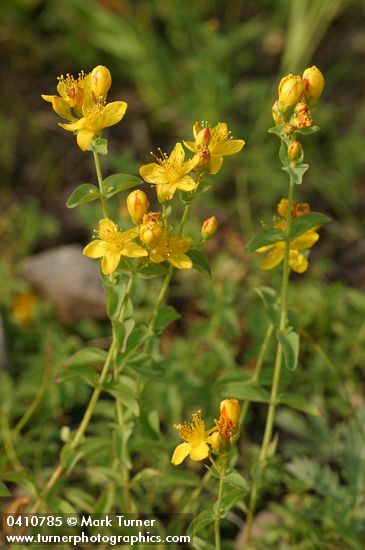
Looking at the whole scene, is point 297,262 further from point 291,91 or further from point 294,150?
point 291,91

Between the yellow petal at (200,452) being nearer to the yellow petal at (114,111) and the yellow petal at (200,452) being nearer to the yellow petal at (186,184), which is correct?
the yellow petal at (186,184)

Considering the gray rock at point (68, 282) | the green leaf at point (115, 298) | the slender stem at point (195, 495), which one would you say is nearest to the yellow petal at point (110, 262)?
the green leaf at point (115, 298)

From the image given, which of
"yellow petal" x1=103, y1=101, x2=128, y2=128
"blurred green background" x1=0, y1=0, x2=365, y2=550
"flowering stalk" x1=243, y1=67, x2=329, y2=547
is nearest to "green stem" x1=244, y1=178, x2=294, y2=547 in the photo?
"flowering stalk" x1=243, y1=67, x2=329, y2=547

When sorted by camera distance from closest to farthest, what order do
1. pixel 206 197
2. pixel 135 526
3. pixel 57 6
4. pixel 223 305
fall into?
pixel 135 526, pixel 223 305, pixel 206 197, pixel 57 6

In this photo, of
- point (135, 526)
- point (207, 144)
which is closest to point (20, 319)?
point (135, 526)

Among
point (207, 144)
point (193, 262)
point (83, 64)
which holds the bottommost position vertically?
point (193, 262)

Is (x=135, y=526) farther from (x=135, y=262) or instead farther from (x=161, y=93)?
(x=161, y=93)
